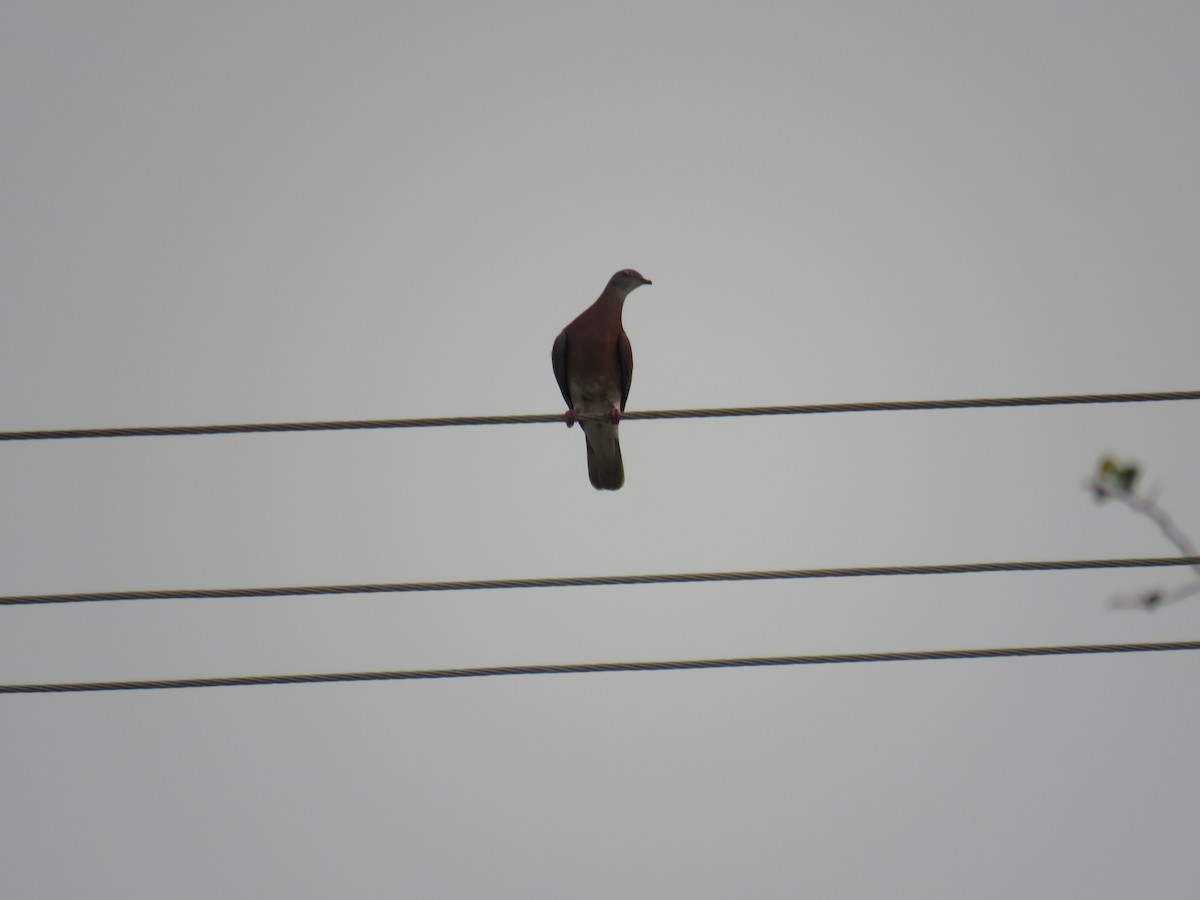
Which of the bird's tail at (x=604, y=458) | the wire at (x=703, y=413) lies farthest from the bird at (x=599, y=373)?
the wire at (x=703, y=413)

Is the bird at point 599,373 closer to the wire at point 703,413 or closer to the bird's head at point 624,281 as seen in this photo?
the bird's head at point 624,281

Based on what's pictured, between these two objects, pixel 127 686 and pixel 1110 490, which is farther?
pixel 127 686

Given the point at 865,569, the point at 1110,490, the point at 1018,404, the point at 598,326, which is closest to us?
the point at 1110,490

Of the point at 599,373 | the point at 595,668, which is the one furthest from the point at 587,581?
the point at 599,373

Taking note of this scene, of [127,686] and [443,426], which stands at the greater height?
[443,426]

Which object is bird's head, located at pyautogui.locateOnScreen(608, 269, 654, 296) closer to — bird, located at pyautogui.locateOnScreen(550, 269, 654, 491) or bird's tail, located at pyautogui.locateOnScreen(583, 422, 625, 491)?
bird, located at pyautogui.locateOnScreen(550, 269, 654, 491)

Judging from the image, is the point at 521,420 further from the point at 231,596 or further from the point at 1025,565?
the point at 1025,565

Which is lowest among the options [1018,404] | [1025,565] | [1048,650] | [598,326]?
[1048,650]

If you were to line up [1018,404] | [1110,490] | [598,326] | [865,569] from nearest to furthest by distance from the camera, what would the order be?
[1110,490] → [865,569] → [1018,404] → [598,326]

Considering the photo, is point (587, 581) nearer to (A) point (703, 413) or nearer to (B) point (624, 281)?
(A) point (703, 413)

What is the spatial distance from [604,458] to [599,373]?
50cm

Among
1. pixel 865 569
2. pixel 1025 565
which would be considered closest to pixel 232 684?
pixel 865 569

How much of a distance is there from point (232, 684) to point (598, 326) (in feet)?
12.8

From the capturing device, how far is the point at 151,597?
12.6 ft
